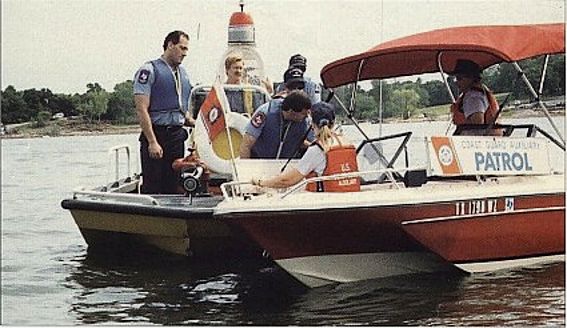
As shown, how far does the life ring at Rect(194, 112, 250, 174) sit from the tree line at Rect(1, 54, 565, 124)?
1.30 feet

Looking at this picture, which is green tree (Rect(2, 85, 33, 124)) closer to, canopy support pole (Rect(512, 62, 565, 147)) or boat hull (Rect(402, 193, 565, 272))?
boat hull (Rect(402, 193, 565, 272))

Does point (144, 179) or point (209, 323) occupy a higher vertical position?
point (144, 179)

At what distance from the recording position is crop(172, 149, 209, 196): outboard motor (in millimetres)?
6746

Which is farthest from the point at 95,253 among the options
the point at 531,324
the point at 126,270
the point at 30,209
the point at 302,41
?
the point at 531,324

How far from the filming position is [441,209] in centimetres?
586

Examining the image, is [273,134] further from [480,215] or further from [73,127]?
[480,215]

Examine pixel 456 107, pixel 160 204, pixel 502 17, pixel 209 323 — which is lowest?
pixel 209 323

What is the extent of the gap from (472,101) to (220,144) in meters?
1.38

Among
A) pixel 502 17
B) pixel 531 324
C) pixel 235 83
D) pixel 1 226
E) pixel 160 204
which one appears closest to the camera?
pixel 531 324

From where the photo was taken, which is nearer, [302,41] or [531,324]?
[531,324]

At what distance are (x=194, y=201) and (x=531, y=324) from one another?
2.08 m

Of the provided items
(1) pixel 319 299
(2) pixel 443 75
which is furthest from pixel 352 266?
(2) pixel 443 75

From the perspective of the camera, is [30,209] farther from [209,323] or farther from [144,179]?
[209,323]

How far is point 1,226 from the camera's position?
796 centimetres
